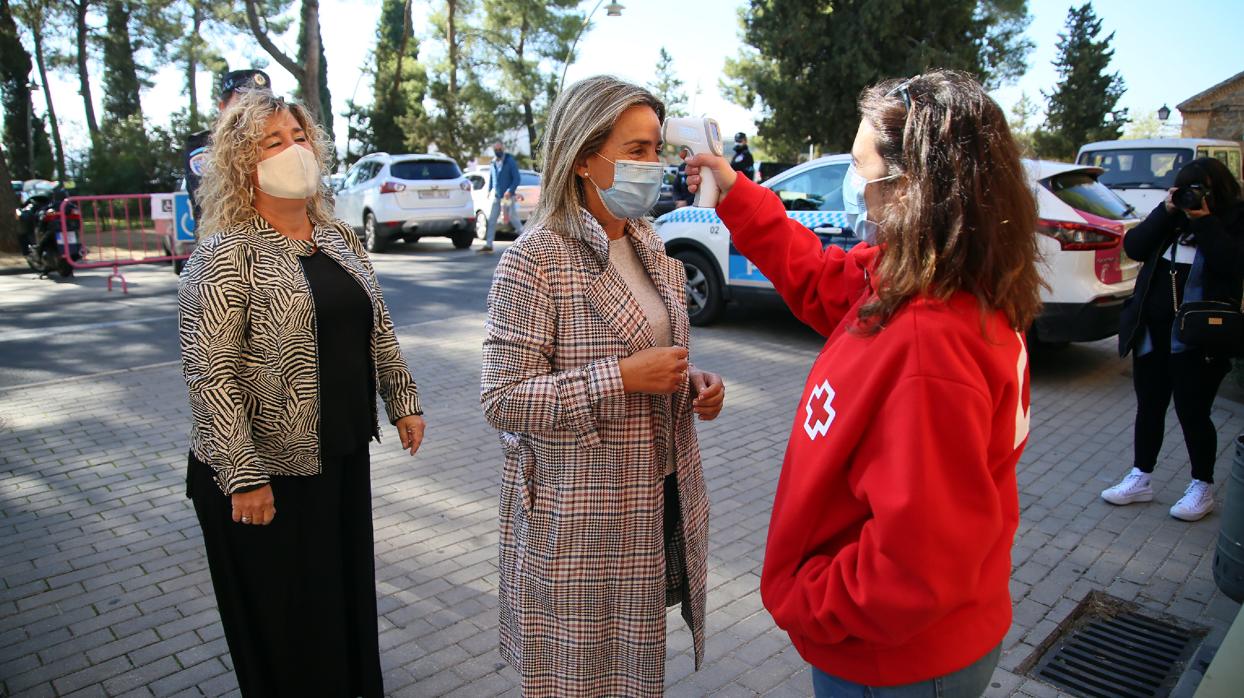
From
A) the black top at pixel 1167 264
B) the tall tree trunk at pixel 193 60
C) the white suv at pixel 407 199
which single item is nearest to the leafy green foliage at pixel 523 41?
the tall tree trunk at pixel 193 60

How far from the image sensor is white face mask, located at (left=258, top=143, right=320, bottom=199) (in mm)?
2512

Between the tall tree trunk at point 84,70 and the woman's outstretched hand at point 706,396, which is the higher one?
the tall tree trunk at point 84,70

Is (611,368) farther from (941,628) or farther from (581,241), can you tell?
(941,628)

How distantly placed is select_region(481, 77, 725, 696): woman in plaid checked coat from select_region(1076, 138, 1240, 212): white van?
1315 centimetres

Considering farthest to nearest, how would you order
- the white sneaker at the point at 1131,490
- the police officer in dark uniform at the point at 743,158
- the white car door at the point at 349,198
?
the white car door at the point at 349,198, the police officer in dark uniform at the point at 743,158, the white sneaker at the point at 1131,490

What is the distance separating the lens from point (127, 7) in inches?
1266

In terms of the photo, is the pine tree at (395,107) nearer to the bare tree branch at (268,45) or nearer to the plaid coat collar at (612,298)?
the bare tree branch at (268,45)

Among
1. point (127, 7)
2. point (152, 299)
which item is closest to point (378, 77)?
point (127, 7)

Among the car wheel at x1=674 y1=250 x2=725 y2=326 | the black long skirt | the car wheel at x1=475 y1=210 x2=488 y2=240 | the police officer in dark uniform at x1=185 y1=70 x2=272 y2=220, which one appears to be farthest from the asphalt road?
the black long skirt

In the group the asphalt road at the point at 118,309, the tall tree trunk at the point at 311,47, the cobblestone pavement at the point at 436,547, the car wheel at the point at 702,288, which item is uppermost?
the tall tree trunk at the point at 311,47

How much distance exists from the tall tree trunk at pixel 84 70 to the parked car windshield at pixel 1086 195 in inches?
1342

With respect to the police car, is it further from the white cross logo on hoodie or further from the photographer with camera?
the white cross logo on hoodie

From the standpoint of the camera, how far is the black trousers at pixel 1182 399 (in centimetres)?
430

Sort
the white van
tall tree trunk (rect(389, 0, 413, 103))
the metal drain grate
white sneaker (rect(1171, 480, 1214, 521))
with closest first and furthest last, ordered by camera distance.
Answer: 1. the metal drain grate
2. white sneaker (rect(1171, 480, 1214, 521))
3. the white van
4. tall tree trunk (rect(389, 0, 413, 103))
